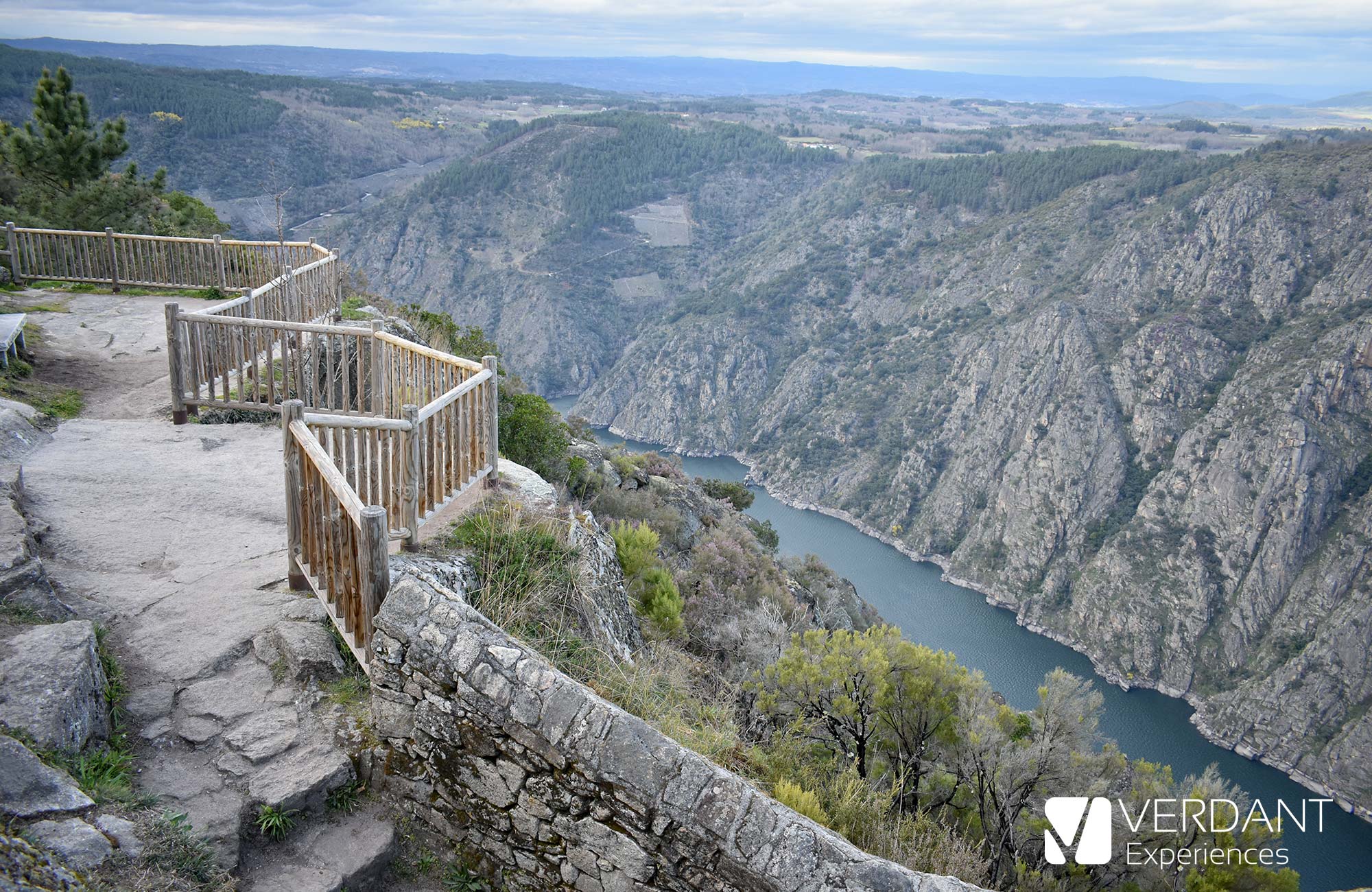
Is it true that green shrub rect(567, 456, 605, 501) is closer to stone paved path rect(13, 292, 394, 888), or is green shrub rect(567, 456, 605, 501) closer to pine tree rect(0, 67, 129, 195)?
stone paved path rect(13, 292, 394, 888)

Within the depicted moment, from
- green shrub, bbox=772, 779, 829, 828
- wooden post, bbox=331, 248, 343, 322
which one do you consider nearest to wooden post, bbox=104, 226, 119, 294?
wooden post, bbox=331, 248, 343, 322

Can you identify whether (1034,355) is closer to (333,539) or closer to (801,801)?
(801,801)

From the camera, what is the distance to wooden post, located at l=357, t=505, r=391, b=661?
13.2 feet

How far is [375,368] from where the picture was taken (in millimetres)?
7676

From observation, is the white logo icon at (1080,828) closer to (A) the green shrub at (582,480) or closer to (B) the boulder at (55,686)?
(B) the boulder at (55,686)

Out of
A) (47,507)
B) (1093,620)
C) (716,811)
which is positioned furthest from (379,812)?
(1093,620)

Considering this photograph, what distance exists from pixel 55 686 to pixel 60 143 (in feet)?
84.3

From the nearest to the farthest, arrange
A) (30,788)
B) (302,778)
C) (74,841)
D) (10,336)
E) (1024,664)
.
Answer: (74,841)
(30,788)
(302,778)
(10,336)
(1024,664)

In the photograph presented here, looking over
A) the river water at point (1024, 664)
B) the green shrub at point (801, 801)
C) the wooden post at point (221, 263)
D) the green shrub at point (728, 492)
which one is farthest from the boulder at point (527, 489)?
the river water at point (1024, 664)

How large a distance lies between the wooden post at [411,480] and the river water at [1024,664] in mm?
34031

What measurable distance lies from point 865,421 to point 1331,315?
39278mm

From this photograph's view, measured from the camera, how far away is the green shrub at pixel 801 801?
4.44m

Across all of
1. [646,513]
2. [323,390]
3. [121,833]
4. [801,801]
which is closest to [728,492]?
[646,513]

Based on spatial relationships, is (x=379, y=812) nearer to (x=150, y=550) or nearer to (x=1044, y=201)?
(x=150, y=550)
